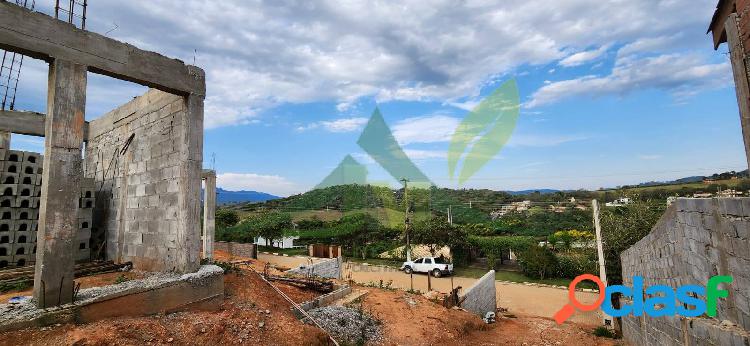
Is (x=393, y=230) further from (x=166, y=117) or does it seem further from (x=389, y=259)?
(x=166, y=117)

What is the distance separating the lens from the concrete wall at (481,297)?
12.8 m

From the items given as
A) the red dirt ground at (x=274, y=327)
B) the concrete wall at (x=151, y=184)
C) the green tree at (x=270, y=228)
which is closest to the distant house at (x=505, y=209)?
the green tree at (x=270, y=228)

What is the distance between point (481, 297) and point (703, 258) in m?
10.2

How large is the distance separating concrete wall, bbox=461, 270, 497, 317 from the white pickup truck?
312 inches

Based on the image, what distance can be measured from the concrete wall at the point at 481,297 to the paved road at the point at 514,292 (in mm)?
1734

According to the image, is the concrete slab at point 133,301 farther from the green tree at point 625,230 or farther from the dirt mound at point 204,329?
the green tree at point 625,230

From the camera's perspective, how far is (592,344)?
425 inches

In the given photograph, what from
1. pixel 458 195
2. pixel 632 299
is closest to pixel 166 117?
pixel 632 299

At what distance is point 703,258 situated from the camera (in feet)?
15.6

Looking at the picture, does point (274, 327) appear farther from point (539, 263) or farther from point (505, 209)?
point (505, 209)

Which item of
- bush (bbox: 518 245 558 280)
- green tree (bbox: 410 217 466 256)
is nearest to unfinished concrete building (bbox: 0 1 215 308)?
bush (bbox: 518 245 558 280)

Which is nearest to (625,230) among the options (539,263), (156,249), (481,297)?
(539,263)

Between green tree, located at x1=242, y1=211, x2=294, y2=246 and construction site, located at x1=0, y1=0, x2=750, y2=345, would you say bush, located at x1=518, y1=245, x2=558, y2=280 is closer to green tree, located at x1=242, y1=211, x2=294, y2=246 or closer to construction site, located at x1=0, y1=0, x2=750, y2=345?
construction site, located at x1=0, y1=0, x2=750, y2=345

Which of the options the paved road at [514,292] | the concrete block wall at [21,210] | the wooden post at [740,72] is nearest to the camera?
the wooden post at [740,72]
